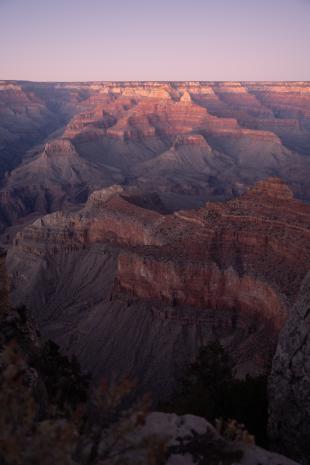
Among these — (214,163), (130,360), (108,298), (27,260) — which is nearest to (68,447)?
(130,360)

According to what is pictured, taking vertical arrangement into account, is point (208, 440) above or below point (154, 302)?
above

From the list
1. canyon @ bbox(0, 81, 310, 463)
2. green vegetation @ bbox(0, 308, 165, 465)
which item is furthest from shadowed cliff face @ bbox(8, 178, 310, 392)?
green vegetation @ bbox(0, 308, 165, 465)

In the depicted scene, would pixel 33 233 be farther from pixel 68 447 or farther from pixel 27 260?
pixel 68 447

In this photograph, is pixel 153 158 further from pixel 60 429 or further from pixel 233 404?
pixel 60 429

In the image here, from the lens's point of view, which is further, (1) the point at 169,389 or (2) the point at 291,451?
(1) the point at 169,389

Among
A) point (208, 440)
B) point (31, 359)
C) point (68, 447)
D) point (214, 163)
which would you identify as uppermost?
point (68, 447)

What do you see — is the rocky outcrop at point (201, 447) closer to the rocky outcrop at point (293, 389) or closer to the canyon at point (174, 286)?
the rocky outcrop at point (293, 389)

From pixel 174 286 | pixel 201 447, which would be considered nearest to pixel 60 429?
pixel 201 447
